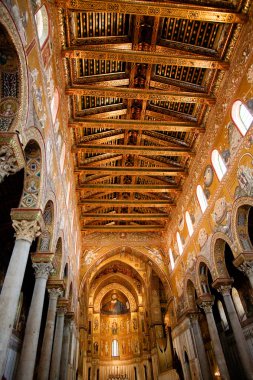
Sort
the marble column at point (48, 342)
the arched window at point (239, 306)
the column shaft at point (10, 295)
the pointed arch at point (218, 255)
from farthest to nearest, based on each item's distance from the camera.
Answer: the arched window at point (239, 306) < the pointed arch at point (218, 255) < the marble column at point (48, 342) < the column shaft at point (10, 295)

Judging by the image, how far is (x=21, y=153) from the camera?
6.25 m

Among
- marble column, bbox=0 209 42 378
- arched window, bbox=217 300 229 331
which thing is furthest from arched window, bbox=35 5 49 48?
arched window, bbox=217 300 229 331

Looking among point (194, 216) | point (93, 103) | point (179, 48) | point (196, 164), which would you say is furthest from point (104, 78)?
point (194, 216)

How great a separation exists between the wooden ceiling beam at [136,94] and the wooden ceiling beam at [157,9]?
2.86 metres

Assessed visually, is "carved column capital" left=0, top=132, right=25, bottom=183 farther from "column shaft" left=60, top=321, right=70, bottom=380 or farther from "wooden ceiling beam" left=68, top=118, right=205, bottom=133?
"column shaft" left=60, top=321, right=70, bottom=380

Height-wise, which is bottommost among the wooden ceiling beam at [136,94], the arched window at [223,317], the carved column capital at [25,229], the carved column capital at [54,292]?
the carved column capital at [25,229]

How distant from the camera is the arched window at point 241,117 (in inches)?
388

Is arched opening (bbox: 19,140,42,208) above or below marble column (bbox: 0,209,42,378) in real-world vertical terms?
above

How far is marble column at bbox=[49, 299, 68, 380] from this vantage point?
36.5ft

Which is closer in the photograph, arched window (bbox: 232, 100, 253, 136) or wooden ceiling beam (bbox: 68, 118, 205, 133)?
arched window (bbox: 232, 100, 253, 136)

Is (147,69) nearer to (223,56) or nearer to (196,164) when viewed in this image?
(223,56)

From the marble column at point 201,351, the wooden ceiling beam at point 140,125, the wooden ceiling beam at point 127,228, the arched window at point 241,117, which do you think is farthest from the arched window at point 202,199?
the wooden ceiling beam at point 127,228

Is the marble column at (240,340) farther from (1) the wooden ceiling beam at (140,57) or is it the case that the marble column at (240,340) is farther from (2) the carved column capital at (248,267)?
(1) the wooden ceiling beam at (140,57)

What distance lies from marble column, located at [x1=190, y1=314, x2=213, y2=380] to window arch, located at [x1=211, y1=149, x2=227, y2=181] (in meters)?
9.09
